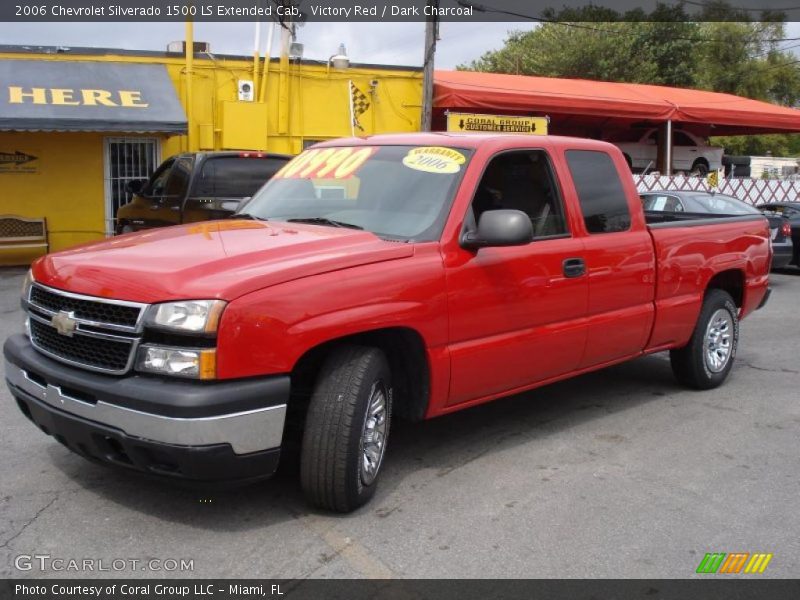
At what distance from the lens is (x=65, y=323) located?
366 cm

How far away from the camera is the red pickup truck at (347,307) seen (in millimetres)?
3379

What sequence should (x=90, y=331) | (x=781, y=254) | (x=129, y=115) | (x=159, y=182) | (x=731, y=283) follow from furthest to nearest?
(x=129, y=115)
(x=781, y=254)
(x=159, y=182)
(x=731, y=283)
(x=90, y=331)

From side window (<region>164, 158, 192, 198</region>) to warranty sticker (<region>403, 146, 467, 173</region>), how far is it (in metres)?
6.02

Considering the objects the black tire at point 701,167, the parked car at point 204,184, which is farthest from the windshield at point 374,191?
the black tire at point 701,167

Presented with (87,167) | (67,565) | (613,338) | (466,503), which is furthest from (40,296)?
(87,167)

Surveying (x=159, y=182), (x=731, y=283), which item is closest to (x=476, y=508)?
A: (x=731, y=283)

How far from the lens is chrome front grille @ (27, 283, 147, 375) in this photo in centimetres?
344

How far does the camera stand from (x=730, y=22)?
4762cm

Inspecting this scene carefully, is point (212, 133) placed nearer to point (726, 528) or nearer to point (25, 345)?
point (25, 345)

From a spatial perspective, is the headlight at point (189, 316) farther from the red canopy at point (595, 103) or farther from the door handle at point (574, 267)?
the red canopy at point (595, 103)

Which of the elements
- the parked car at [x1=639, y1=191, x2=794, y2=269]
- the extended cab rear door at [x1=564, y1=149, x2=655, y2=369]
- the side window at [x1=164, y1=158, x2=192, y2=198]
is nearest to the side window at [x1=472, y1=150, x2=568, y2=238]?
the extended cab rear door at [x1=564, y1=149, x2=655, y2=369]

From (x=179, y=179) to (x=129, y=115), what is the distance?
428 centimetres

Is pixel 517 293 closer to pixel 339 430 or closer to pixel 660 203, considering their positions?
pixel 339 430

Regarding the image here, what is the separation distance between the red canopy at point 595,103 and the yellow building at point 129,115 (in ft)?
6.39
